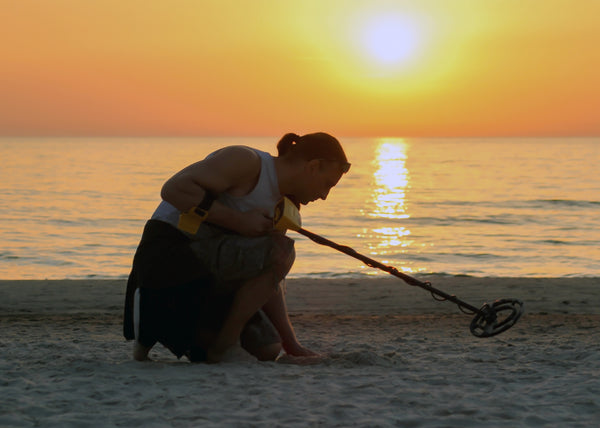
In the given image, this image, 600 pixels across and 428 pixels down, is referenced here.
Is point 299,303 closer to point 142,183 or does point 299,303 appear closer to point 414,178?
point 142,183

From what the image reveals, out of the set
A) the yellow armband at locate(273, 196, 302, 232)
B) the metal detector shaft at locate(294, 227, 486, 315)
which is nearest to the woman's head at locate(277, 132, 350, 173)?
the yellow armband at locate(273, 196, 302, 232)

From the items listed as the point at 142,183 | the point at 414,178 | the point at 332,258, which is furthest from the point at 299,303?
the point at 414,178

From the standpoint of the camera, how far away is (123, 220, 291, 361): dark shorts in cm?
395

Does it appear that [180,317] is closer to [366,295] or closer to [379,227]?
[366,295]

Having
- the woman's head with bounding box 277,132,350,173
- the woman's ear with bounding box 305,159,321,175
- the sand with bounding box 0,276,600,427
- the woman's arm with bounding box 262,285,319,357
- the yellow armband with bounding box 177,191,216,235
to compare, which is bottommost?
the sand with bounding box 0,276,600,427

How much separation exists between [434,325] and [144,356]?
2.60 metres

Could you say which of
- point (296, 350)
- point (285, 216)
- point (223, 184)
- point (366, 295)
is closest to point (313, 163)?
point (285, 216)

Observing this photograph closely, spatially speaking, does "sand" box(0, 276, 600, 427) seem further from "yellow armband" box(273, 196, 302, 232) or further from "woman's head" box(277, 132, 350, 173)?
"woman's head" box(277, 132, 350, 173)

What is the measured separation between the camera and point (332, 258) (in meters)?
13.5

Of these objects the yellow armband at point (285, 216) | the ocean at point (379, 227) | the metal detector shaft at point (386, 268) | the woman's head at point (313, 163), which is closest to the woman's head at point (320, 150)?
the woman's head at point (313, 163)

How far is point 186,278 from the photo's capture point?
395cm

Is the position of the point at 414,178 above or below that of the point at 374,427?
above

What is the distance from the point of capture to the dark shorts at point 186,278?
395cm

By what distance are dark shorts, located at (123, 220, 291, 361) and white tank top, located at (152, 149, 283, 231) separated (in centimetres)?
6
